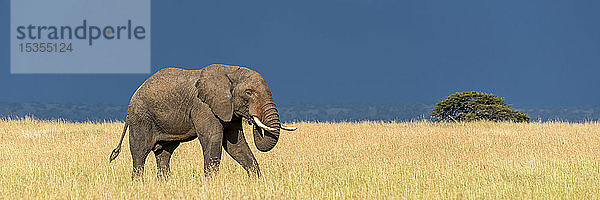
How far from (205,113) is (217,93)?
1.23 feet

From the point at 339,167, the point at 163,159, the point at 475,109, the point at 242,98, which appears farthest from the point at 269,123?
the point at 475,109

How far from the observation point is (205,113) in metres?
7.81

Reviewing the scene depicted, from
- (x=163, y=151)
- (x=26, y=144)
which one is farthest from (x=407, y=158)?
(x=26, y=144)

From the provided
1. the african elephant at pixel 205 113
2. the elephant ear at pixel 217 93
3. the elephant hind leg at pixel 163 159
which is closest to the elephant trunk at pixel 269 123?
the african elephant at pixel 205 113

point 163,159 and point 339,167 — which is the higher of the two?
point 163,159

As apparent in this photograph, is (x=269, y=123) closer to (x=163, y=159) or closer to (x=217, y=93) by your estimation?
(x=217, y=93)

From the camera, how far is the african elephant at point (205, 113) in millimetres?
7543

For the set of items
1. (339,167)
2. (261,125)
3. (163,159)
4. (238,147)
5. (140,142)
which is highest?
(261,125)

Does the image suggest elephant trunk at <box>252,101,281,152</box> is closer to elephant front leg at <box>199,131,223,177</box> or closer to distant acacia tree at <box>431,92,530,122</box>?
elephant front leg at <box>199,131,223,177</box>

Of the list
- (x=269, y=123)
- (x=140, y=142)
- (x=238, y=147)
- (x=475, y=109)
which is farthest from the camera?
(x=475, y=109)

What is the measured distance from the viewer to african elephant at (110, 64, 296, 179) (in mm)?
7543

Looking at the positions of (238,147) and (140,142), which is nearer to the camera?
(238,147)

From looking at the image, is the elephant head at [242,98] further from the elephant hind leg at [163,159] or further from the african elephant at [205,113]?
the elephant hind leg at [163,159]

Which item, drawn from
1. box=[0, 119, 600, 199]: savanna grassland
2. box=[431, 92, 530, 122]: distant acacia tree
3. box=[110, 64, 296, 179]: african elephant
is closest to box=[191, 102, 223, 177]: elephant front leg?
box=[110, 64, 296, 179]: african elephant
